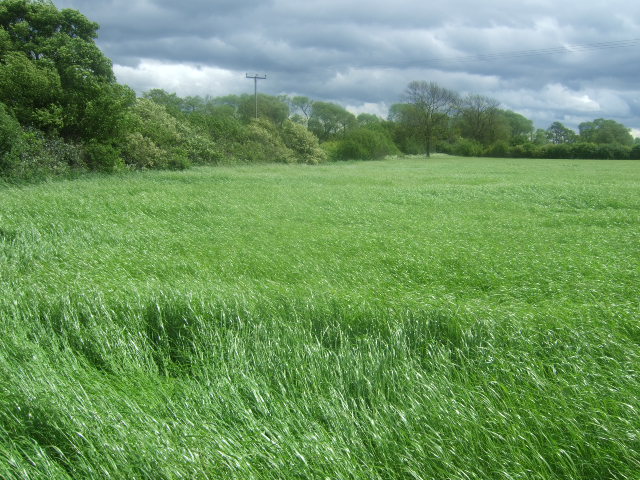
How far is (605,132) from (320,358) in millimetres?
71107

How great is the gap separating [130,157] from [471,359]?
25062mm

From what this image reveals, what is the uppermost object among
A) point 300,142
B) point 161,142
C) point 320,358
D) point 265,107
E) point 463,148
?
point 265,107

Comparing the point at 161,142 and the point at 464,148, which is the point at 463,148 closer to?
the point at 464,148

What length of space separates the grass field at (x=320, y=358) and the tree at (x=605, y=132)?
207 ft

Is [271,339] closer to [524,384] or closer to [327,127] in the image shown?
[524,384]

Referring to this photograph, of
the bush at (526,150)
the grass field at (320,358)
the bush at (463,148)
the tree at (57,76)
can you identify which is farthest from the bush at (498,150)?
the grass field at (320,358)

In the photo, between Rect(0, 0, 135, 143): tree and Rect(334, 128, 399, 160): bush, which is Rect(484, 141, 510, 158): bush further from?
Rect(0, 0, 135, 143): tree

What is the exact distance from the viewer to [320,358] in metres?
3.87

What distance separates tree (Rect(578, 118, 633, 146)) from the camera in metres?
61.8

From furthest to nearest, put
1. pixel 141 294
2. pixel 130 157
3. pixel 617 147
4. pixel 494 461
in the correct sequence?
pixel 617 147, pixel 130 157, pixel 141 294, pixel 494 461

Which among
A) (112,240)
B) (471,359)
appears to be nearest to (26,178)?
(112,240)

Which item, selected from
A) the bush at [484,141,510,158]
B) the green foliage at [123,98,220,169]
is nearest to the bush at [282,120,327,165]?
the green foliage at [123,98,220,169]

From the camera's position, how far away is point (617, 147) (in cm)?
5712

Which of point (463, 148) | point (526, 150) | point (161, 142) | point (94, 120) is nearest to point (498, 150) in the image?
point (526, 150)
